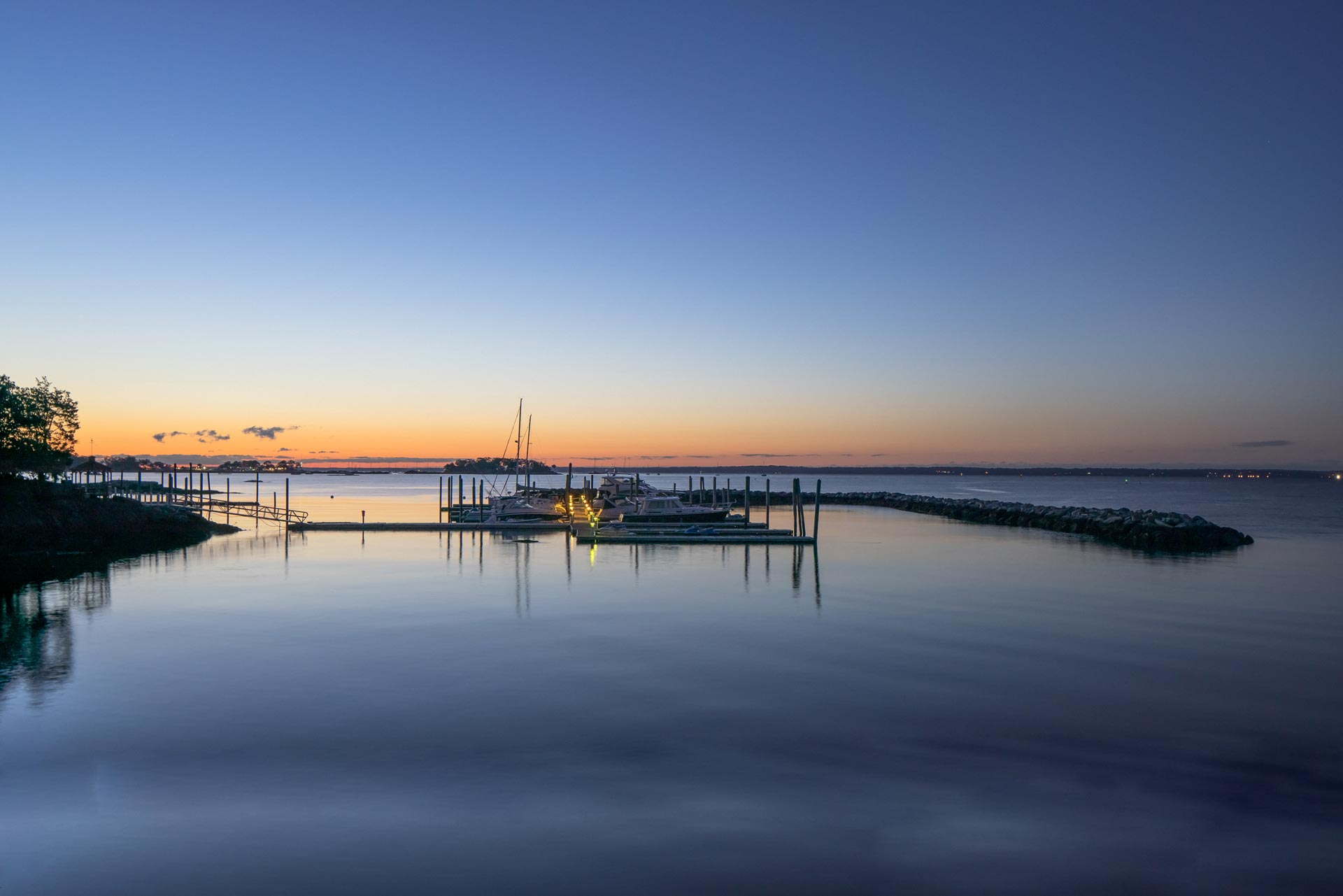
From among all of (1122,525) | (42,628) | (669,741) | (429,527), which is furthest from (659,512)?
(669,741)

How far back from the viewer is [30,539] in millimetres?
34594

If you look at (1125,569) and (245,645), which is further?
(1125,569)

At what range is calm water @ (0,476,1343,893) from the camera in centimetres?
828

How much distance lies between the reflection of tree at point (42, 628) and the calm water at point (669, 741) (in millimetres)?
125

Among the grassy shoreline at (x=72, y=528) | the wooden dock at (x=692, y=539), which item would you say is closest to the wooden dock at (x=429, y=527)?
the grassy shoreline at (x=72, y=528)

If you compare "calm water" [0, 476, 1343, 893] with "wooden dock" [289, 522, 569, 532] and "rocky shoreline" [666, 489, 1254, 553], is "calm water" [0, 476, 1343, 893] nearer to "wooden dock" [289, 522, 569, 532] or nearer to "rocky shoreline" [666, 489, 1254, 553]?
"rocky shoreline" [666, 489, 1254, 553]

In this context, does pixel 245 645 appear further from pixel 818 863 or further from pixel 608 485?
pixel 608 485

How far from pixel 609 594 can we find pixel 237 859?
1772 centimetres

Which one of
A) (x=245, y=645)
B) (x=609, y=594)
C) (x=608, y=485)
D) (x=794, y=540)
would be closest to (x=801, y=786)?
(x=245, y=645)

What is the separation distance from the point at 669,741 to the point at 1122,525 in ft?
131

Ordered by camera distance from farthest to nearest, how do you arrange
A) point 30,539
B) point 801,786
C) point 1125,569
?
point 30,539, point 1125,569, point 801,786

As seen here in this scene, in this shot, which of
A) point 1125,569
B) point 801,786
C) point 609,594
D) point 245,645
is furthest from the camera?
point 1125,569

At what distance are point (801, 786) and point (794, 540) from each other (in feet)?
95.6

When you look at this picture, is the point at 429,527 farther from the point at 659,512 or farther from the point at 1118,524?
the point at 1118,524
